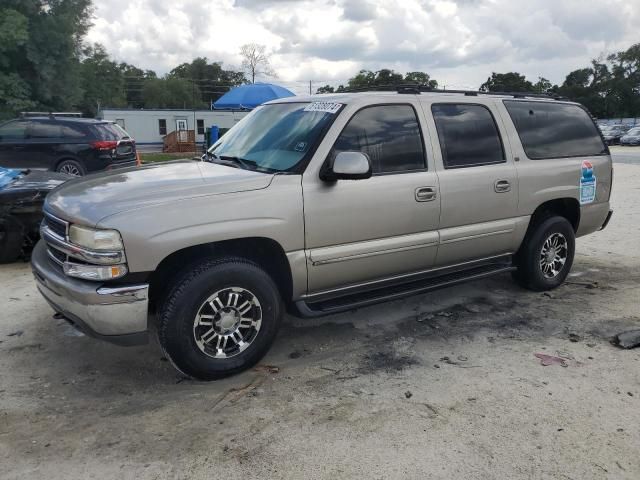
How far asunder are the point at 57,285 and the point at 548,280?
4437 millimetres

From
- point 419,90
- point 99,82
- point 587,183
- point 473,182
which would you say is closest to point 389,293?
point 473,182

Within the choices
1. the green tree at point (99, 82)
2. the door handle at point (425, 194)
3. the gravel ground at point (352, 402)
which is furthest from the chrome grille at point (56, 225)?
the green tree at point (99, 82)

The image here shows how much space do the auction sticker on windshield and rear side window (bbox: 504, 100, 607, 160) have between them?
→ 1.89 meters

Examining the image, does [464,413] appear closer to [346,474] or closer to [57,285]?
[346,474]

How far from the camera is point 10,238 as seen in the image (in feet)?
19.3

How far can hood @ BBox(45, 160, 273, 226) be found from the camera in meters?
3.20

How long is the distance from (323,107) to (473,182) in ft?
4.70

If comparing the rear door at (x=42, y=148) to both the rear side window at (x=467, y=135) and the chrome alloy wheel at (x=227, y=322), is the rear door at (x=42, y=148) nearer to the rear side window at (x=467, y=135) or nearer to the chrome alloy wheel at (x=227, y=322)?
the chrome alloy wheel at (x=227, y=322)

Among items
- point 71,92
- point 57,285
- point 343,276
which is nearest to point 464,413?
point 343,276

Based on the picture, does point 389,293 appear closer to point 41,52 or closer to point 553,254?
point 553,254

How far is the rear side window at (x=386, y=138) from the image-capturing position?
394cm

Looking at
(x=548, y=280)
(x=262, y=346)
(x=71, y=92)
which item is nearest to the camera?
(x=262, y=346)

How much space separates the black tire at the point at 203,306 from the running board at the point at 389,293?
256 millimetres

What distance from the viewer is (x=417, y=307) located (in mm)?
5004
